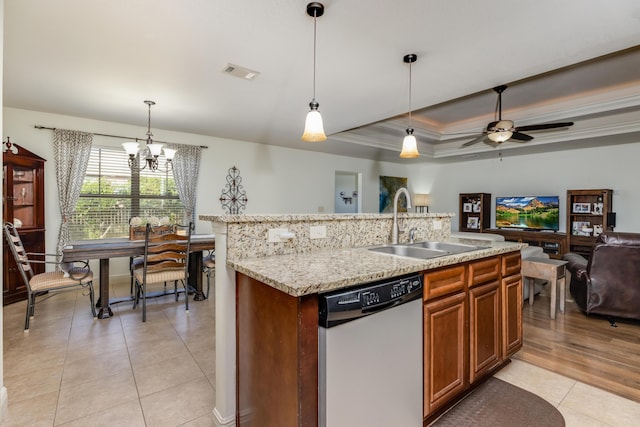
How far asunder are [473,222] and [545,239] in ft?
4.82

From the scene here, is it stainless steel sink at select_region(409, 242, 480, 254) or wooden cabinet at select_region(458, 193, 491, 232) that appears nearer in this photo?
stainless steel sink at select_region(409, 242, 480, 254)

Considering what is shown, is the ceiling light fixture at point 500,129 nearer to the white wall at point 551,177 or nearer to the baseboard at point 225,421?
the white wall at point 551,177

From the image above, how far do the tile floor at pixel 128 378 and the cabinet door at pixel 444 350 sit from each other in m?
0.66

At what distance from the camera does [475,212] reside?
280 inches

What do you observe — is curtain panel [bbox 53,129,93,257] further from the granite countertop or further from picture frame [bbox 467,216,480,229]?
picture frame [bbox 467,216,480,229]

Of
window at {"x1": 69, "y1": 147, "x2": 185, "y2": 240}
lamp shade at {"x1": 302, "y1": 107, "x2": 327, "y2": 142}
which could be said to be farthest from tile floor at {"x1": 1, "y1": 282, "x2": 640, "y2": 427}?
lamp shade at {"x1": 302, "y1": 107, "x2": 327, "y2": 142}

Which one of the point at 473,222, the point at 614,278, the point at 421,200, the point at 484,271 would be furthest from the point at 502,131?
the point at 421,200

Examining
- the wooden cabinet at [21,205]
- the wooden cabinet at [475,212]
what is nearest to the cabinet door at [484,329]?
the wooden cabinet at [21,205]

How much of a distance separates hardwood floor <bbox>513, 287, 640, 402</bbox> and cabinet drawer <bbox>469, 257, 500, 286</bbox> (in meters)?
0.91

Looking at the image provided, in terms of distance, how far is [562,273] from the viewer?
335 cm

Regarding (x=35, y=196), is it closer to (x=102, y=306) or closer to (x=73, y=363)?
(x=102, y=306)

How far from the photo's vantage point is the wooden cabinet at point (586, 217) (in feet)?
17.9

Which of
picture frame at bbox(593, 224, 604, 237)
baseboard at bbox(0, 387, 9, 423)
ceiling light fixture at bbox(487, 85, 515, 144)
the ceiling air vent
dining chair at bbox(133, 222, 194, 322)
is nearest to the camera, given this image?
baseboard at bbox(0, 387, 9, 423)

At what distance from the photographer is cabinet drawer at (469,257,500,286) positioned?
5.97 ft
